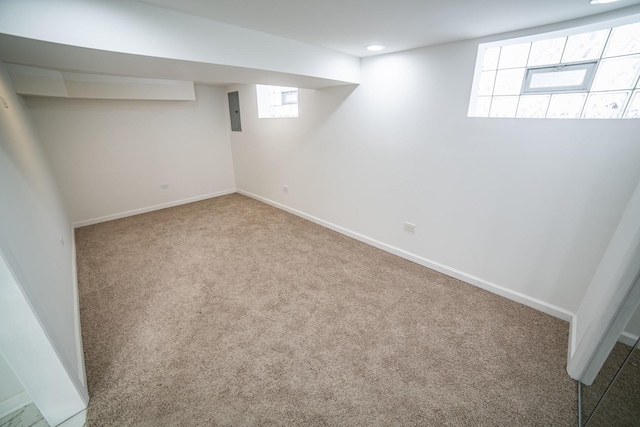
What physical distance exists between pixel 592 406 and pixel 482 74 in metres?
2.28

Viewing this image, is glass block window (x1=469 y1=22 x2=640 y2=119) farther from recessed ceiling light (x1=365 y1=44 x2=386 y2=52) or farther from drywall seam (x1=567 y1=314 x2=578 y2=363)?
drywall seam (x1=567 y1=314 x2=578 y2=363)

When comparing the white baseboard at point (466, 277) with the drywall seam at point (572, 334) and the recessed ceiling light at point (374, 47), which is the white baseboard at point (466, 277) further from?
the recessed ceiling light at point (374, 47)

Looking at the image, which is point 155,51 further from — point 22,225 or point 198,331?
point 198,331

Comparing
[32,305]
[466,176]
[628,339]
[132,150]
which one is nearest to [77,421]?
[32,305]

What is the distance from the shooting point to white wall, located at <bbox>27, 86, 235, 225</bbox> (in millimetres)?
3559

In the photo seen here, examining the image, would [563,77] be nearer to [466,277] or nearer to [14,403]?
[466,277]

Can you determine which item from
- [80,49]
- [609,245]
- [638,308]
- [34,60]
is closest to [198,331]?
[80,49]

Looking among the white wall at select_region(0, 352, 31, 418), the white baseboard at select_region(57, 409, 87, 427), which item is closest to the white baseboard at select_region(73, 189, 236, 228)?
the white wall at select_region(0, 352, 31, 418)

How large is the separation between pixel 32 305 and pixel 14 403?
709mm

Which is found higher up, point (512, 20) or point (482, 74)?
point (512, 20)

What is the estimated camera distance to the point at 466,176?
228 centimetres

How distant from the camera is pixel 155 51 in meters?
1.49

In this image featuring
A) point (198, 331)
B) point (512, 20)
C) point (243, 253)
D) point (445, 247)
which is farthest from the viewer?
point (243, 253)

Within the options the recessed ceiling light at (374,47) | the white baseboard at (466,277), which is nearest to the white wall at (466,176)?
the white baseboard at (466,277)
